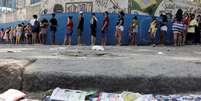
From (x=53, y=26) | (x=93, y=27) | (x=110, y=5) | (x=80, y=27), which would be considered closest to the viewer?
(x=93, y=27)

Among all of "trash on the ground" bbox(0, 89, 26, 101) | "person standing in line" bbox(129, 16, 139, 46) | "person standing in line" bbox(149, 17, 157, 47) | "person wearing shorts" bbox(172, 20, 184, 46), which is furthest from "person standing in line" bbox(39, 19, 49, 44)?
"trash on the ground" bbox(0, 89, 26, 101)

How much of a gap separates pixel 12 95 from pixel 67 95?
0.63m

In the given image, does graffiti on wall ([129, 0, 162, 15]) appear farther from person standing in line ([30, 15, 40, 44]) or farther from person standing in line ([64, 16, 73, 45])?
person standing in line ([64, 16, 73, 45])

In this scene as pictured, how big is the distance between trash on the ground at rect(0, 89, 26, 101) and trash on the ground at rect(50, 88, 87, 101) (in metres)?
0.41

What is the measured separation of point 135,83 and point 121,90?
0.65 ft

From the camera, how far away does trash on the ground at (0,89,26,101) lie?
5.78 metres

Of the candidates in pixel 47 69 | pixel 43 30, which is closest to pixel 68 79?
pixel 47 69

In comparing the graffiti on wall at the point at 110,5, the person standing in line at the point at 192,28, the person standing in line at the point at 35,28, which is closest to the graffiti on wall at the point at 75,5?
the graffiti on wall at the point at 110,5

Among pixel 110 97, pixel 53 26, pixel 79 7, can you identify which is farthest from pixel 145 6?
pixel 110 97

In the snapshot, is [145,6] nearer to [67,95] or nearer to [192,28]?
[192,28]

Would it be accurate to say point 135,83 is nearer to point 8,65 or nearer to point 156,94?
point 156,94

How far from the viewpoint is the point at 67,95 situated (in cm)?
580

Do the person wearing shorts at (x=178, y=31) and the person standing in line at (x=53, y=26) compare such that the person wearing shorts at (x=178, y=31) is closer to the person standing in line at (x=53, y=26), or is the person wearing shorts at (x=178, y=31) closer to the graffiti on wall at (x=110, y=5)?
the person standing in line at (x=53, y=26)

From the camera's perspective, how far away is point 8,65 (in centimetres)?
667
